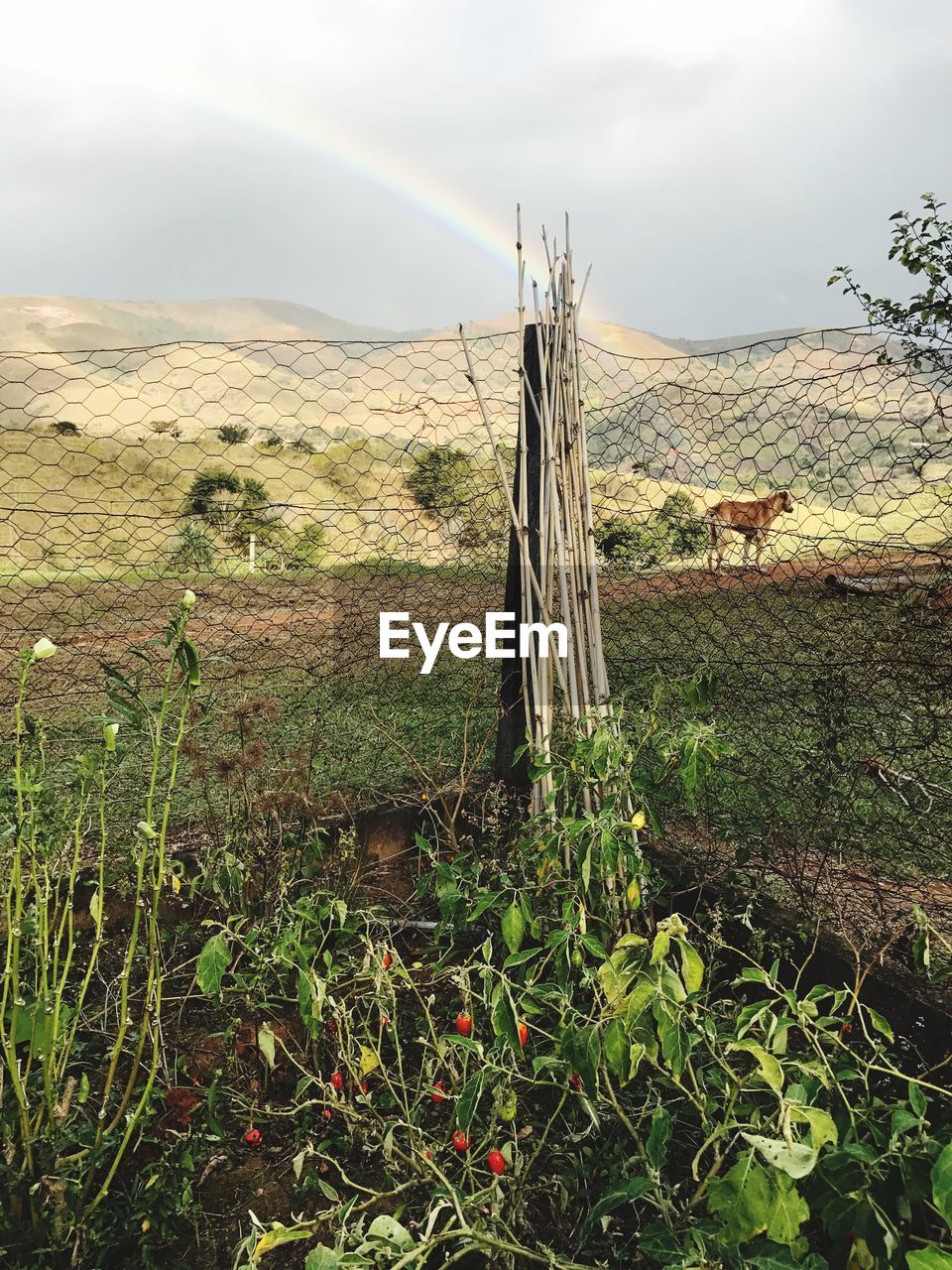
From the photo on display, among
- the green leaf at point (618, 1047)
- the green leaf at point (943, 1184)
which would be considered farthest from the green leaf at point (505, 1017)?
the green leaf at point (943, 1184)

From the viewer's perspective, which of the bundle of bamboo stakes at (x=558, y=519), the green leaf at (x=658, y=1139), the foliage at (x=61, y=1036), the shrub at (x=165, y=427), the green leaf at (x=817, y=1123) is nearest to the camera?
the green leaf at (x=817, y=1123)

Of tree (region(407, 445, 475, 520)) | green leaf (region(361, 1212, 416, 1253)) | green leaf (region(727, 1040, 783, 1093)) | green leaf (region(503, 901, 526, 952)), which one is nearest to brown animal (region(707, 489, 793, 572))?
tree (region(407, 445, 475, 520))

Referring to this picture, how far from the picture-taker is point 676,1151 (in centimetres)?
162

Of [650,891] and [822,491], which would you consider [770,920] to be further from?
[822,491]

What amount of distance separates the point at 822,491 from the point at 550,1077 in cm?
174

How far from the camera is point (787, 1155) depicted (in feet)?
2.99

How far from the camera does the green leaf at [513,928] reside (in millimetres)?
1609

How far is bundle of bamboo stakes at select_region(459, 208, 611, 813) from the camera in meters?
2.34

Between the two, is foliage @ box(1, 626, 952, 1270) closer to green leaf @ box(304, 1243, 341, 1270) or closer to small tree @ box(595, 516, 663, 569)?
green leaf @ box(304, 1243, 341, 1270)

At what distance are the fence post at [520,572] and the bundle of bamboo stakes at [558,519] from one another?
14 millimetres

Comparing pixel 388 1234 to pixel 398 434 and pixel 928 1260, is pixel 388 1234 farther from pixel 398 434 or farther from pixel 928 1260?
pixel 398 434

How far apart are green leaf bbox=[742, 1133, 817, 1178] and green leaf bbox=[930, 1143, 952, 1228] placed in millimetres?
127

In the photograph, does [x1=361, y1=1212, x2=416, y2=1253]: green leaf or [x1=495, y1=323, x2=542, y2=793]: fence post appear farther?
[x1=495, y1=323, x2=542, y2=793]: fence post

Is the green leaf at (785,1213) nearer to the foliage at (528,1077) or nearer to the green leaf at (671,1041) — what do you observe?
the foliage at (528,1077)
